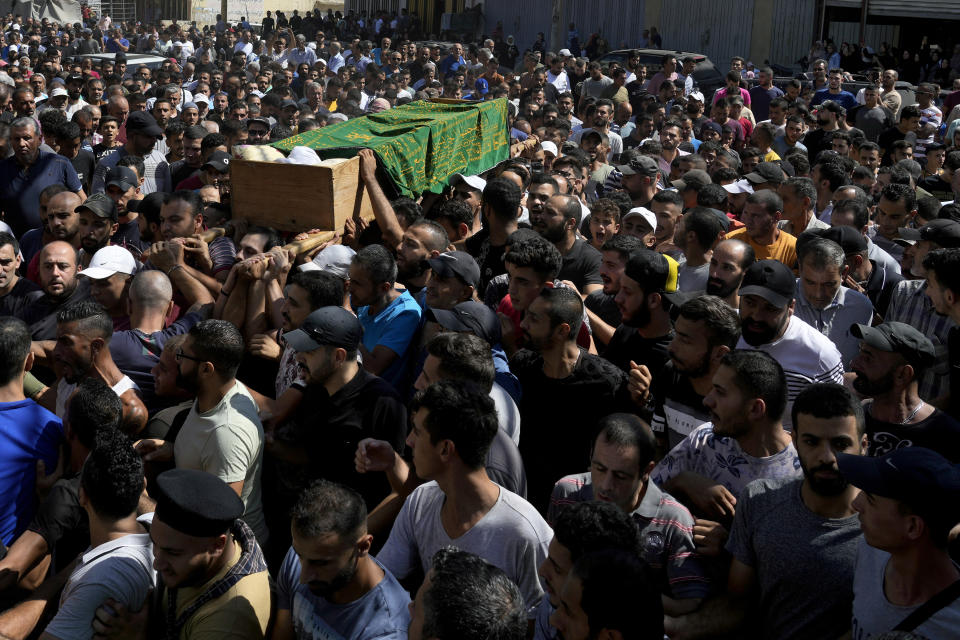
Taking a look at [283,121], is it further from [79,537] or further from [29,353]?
[79,537]

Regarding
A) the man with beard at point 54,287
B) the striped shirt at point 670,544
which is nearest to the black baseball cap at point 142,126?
the man with beard at point 54,287

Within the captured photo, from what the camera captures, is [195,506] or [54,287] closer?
[195,506]

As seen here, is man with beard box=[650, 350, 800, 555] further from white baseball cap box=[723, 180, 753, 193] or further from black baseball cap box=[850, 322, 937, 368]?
white baseball cap box=[723, 180, 753, 193]

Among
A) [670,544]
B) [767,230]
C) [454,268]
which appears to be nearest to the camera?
[670,544]

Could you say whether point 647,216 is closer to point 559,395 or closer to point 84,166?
point 559,395

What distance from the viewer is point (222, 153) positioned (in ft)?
25.5

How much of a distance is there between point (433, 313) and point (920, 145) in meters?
8.69

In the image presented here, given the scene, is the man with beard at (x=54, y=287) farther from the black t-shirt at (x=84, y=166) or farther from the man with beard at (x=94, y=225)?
the black t-shirt at (x=84, y=166)

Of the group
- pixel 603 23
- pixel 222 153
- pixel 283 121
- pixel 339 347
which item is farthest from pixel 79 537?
pixel 603 23

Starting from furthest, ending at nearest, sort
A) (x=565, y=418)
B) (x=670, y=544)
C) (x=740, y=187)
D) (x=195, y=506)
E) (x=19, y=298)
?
1. (x=740, y=187)
2. (x=19, y=298)
3. (x=565, y=418)
4. (x=670, y=544)
5. (x=195, y=506)

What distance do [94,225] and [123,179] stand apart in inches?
35.1

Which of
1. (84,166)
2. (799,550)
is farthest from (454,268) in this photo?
(84,166)

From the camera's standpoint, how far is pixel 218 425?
3887mm

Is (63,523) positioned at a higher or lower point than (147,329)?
lower
